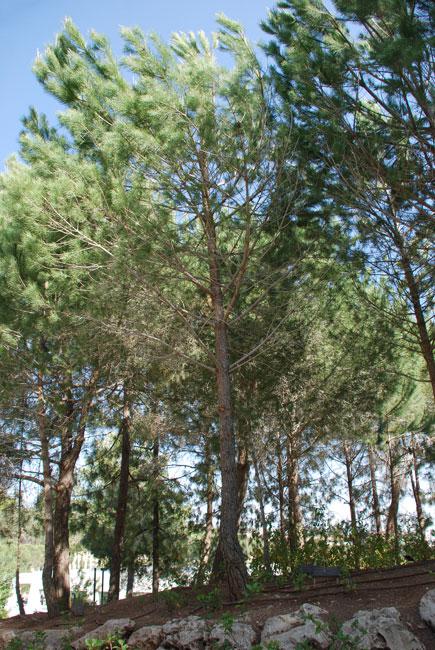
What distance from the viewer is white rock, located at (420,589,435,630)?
4672 mm

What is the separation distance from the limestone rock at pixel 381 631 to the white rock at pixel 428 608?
0.67 feet

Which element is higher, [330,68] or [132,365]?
[330,68]

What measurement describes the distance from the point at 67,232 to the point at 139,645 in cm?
473

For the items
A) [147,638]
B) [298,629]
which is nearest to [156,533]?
[147,638]

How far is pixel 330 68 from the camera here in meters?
6.43

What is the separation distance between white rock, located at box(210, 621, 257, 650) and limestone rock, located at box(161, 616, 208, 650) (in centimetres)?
12

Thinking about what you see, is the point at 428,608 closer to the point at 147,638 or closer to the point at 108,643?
the point at 147,638

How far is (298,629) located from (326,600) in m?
0.96

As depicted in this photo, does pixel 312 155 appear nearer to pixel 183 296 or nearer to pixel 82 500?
pixel 183 296

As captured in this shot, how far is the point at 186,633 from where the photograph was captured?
5281 millimetres

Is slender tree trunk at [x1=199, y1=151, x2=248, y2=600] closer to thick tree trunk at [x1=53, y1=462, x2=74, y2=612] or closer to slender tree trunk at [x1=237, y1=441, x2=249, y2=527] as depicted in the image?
slender tree trunk at [x1=237, y1=441, x2=249, y2=527]

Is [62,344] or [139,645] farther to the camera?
[62,344]

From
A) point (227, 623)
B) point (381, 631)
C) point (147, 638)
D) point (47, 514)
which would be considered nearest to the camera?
point (381, 631)

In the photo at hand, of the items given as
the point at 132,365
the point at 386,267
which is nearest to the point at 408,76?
the point at 386,267
